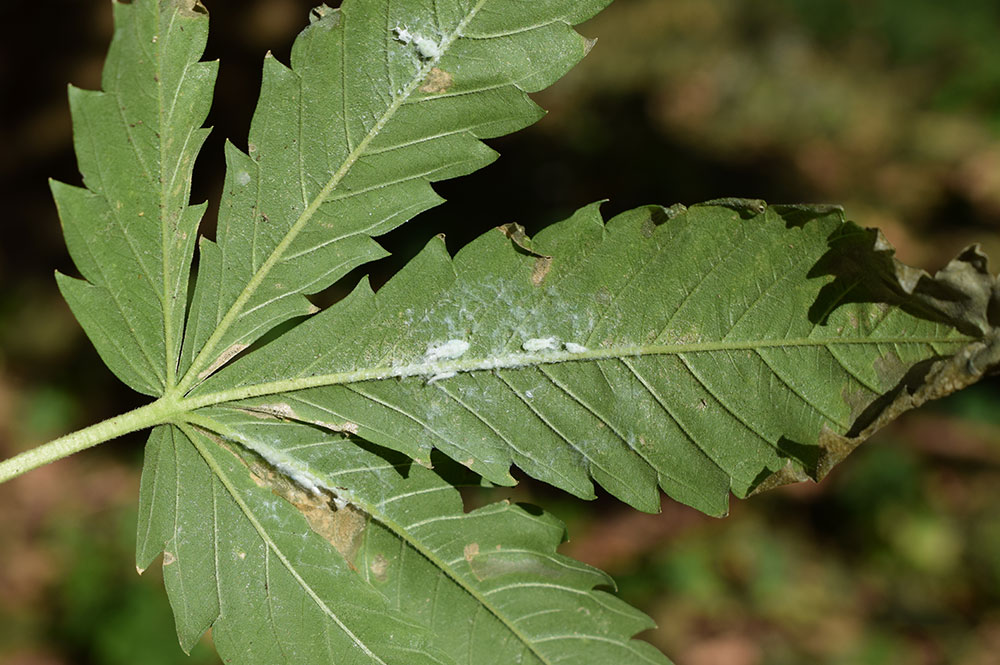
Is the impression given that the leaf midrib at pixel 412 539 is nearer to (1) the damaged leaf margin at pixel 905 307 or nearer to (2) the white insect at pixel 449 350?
(2) the white insect at pixel 449 350

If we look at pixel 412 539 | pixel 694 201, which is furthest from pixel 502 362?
pixel 694 201

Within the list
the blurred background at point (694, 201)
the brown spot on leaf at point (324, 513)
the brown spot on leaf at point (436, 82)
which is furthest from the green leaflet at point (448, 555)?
the blurred background at point (694, 201)

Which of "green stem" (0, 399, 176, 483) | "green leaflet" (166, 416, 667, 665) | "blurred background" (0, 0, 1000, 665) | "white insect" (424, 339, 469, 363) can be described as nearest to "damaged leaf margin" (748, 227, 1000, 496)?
"green leaflet" (166, 416, 667, 665)

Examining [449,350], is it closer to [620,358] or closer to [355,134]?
[620,358]

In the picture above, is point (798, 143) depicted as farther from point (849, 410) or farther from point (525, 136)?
point (849, 410)

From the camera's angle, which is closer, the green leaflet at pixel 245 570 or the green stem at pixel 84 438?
the green stem at pixel 84 438

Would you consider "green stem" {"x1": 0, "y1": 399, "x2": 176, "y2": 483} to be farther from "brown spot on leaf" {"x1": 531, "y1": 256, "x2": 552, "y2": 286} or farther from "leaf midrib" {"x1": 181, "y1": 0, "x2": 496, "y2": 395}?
"brown spot on leaf" {"x1": 531, "y1": 256, "x2": 552, "y2": 286}
